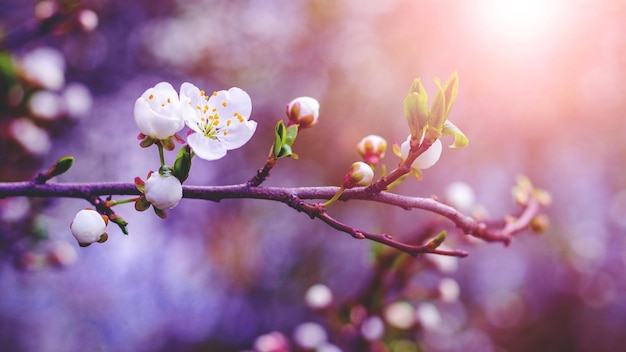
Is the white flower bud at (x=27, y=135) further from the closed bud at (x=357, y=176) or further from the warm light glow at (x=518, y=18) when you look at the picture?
the warm light glow at (x=518, y=18)

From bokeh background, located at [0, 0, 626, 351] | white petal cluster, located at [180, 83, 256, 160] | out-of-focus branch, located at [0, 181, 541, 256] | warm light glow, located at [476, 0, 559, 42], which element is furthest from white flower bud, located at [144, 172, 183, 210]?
warm light glow, located at [476, 0, 559, 42]

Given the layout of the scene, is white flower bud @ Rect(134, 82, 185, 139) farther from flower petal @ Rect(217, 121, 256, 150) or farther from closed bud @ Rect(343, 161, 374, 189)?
closed bud @ Rect(343, 161, 374, 189)

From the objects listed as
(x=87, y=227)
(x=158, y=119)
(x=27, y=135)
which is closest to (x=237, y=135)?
(x=158, y=119)

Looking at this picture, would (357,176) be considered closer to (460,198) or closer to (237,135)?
(237,135)

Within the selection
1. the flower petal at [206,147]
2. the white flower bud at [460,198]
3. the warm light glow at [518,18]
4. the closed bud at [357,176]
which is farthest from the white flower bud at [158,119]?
the warm light glow at [518,18]

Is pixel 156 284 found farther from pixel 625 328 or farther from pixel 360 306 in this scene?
pixel 625 328

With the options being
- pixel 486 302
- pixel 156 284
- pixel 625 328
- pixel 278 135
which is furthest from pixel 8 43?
pixel 625 328

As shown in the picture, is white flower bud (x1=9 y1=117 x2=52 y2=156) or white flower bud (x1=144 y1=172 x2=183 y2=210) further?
white flower bud (x1=9 y1=117 x2=52 y2=156)
